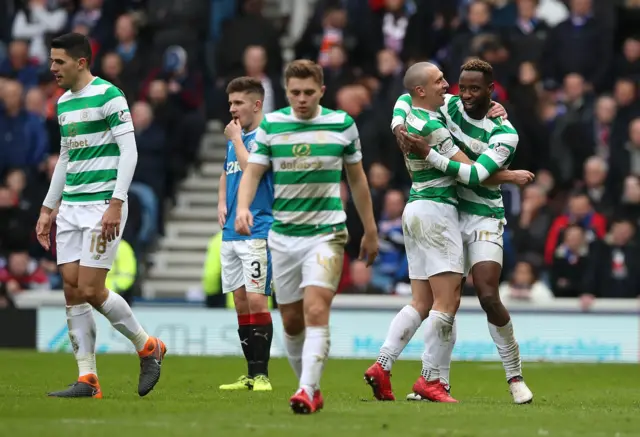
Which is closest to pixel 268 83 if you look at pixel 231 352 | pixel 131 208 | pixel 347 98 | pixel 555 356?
pixel 347 98

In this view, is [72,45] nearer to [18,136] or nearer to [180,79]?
[18,136]

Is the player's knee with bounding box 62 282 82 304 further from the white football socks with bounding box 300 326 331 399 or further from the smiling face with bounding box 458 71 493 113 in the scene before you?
the smiling face with bounding box 458 71 493 113

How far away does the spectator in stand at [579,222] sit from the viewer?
739 inches

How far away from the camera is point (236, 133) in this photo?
39.0ft

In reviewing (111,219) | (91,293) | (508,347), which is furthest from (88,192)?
(508,347)

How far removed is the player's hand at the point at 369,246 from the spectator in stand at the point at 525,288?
8668 mm

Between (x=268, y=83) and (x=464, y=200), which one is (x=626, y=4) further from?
(x=464, y=200)

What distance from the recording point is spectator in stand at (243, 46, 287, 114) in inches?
834

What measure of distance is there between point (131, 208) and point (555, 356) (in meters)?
6.83

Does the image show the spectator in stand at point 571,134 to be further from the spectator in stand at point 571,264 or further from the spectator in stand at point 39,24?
the spectator in stand at point 39,24

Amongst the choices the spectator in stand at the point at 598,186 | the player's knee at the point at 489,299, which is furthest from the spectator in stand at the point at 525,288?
the player's knee at the point at 489,299

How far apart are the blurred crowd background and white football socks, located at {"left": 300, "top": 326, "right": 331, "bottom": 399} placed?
907cm

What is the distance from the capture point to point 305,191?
9.74m

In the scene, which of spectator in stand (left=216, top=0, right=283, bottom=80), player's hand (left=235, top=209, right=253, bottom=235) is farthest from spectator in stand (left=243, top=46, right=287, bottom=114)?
player's hand (left=235, top=209, right=253, bottom=235)
